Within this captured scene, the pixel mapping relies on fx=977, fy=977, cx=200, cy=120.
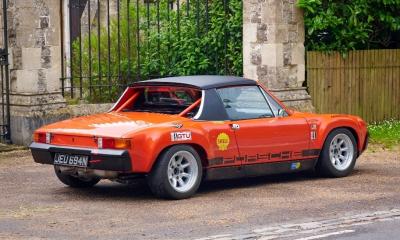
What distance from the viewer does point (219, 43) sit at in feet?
59.2

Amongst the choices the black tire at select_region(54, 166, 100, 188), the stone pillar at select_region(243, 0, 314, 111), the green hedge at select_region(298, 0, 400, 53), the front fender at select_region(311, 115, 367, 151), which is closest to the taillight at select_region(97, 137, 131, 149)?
the black tire at select_region(54, 166, 100, 188)

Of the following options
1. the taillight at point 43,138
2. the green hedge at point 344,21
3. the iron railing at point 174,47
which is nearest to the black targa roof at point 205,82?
the taillight at point 43,138

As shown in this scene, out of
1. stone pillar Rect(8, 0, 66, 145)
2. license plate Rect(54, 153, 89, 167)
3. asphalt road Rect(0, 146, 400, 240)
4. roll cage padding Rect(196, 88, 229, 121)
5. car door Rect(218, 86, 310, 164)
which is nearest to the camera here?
asphalt road Rect(0, 146, 400, 240)

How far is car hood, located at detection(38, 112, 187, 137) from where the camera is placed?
10.5m

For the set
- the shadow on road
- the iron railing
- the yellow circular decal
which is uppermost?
the iron railing

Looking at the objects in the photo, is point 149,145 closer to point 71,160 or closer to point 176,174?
point 176,174

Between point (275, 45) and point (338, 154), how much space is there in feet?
16.4

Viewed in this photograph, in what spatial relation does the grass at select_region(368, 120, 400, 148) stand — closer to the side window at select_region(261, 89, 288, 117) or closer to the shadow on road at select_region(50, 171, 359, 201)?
the shadow on road at select_region(50, 171, 359, 201)

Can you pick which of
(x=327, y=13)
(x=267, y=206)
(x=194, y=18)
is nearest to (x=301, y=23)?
(x=327, y=13)

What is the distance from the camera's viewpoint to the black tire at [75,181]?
37.7 ft

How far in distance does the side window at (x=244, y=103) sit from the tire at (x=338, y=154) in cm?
93

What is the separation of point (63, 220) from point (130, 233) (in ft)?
3.28

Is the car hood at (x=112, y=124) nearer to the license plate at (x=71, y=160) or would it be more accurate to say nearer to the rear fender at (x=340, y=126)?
the license plate at (x=71, y=160)

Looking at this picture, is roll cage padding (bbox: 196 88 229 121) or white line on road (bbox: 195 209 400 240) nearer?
white line on road (bbox: 195 209 400 240)
